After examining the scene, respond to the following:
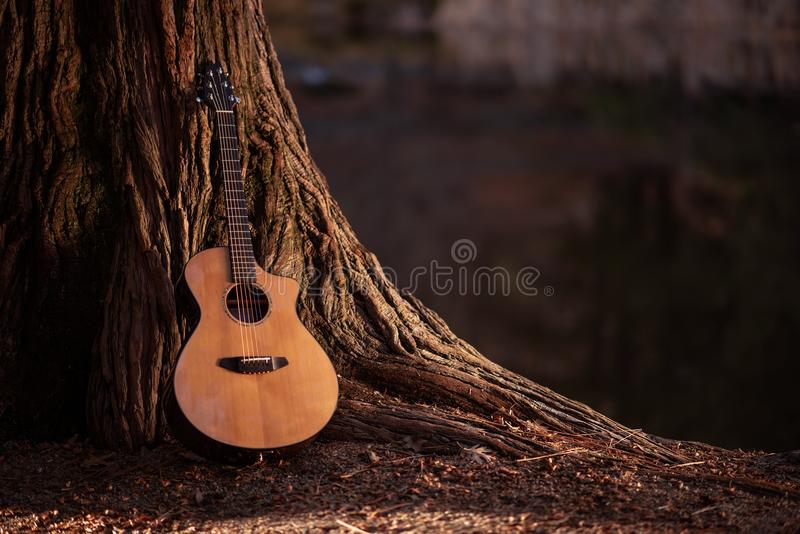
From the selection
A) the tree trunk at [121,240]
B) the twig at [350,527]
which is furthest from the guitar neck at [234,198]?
the twig at [350,527]

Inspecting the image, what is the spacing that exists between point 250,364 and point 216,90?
96cm

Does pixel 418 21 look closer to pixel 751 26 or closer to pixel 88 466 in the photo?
pixel 751 26

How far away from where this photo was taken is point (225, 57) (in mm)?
3457

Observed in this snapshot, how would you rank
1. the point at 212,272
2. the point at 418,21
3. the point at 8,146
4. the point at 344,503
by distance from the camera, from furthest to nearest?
the point at 418,21 → the point at 8,146 → the point at 212,272 → the point at 344,503

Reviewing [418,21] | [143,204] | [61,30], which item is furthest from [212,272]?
[418,21]

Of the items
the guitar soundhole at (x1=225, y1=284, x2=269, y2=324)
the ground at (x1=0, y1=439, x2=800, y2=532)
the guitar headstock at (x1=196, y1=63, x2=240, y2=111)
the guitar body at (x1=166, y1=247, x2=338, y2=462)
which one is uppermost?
the guitar headstock at (x1=196, y1=63, x2=240, y2=111)

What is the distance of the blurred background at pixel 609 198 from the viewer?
739 cm

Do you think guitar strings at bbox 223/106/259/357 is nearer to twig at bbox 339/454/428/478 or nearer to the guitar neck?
the guitar neck

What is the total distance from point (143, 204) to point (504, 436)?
1.46 m

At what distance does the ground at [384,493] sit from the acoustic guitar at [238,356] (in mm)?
149

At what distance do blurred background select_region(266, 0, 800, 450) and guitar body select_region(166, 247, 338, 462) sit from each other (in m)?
4.13

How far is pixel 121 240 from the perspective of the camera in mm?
3311

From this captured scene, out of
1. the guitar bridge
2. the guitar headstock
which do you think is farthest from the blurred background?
the guitar headstock

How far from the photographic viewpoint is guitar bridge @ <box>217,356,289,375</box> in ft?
9.92
